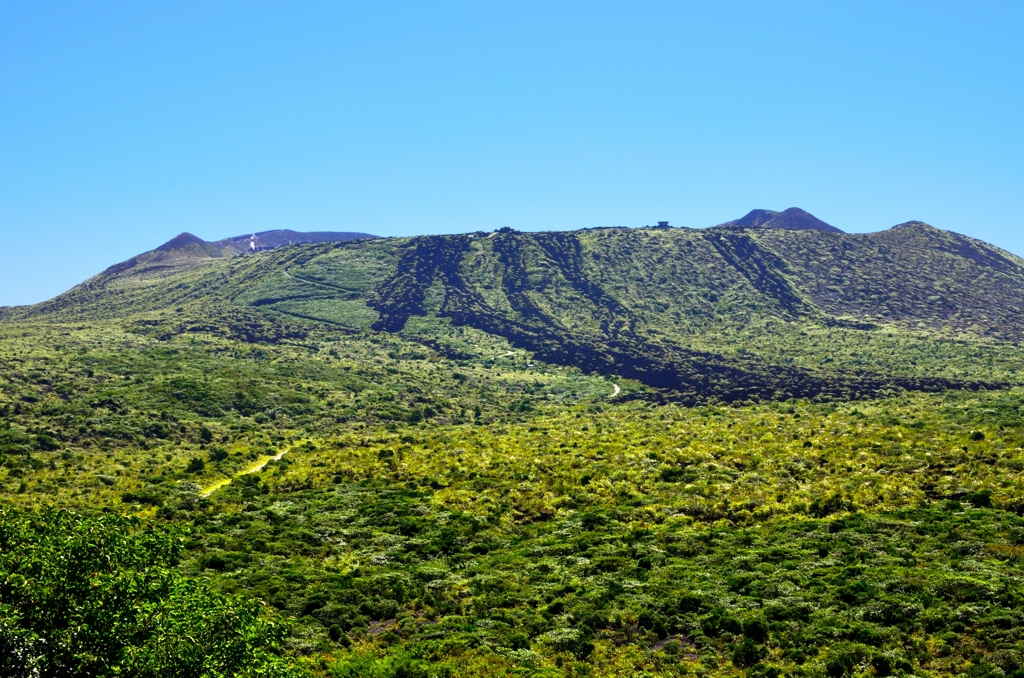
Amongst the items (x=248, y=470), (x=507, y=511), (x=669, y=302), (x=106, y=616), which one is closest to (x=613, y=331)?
(x=669, y=302)

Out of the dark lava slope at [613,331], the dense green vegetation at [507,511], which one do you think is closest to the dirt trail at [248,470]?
the dense green vegetation at [507,511]

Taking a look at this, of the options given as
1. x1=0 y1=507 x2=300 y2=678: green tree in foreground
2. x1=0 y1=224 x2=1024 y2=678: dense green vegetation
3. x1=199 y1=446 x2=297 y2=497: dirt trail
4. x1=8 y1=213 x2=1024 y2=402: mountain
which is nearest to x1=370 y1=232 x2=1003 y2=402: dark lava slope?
x1=8 y1=213 x2=1024 y2=402: mountain

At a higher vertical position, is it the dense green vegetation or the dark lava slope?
the dark lava slope

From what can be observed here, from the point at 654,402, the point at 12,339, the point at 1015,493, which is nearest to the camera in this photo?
the point at 1015,493

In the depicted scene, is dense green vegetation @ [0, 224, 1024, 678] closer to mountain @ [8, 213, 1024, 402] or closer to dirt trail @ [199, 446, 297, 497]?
dirt trail @ [199, 446, 297, 497]

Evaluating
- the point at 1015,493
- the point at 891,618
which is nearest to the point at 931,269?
the point at 1015,493

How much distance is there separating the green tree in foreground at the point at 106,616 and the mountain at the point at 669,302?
305 feet

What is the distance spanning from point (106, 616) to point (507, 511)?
28.8 meters

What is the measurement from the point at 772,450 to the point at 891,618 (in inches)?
1139

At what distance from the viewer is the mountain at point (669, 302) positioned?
13188 cm

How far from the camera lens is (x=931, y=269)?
17875 centimetres

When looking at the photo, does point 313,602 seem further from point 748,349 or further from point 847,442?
point 748,349

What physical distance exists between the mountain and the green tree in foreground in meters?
92.9

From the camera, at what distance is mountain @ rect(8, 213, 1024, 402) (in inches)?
5192
